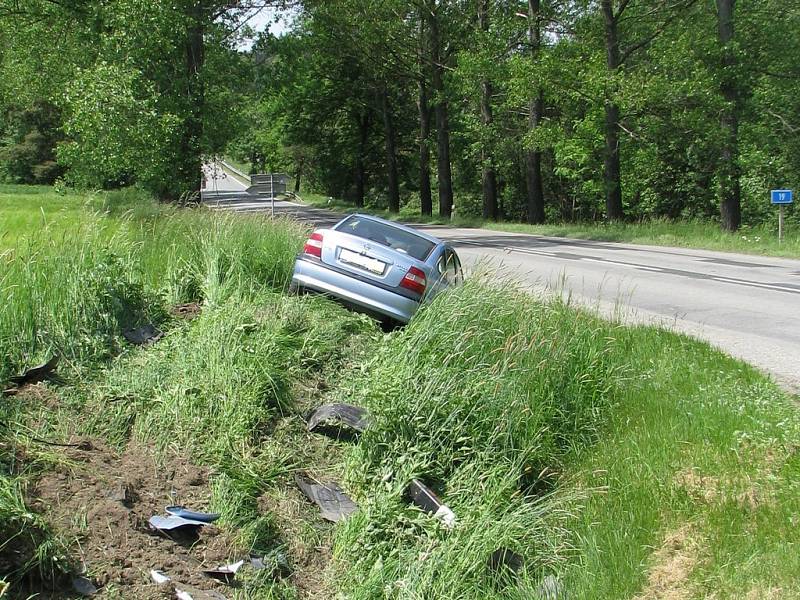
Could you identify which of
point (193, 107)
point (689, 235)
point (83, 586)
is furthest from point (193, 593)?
point (689, 235)

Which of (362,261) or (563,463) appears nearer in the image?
(563,463)

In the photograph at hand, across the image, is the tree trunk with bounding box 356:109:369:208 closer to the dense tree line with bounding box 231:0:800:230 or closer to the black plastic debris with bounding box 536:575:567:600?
the dense tree line with bounding box 231:0:800:230

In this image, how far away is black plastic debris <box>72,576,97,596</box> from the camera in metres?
4.23

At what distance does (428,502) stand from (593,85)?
21.5 metres

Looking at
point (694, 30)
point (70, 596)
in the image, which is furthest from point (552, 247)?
point (70, 596)

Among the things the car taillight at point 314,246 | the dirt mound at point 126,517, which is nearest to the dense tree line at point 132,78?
the car taillight at point 314,246

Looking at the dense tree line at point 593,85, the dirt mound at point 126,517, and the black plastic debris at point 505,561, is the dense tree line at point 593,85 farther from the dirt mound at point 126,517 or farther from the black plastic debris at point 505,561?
the black plastic debris at point 505,561

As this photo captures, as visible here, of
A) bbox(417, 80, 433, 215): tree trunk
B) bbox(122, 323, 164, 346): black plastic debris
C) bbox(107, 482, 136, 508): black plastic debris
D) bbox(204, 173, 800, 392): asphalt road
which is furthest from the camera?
bbox(417, 80, 433, 215): tree trunk

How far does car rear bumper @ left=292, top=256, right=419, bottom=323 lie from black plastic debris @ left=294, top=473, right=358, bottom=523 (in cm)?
290

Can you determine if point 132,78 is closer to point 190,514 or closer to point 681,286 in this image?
point 681,286

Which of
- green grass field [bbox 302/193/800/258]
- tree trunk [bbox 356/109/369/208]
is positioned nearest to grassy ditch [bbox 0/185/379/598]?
green grass field [bbox 302/193/800/258]

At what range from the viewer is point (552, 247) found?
21.1 m

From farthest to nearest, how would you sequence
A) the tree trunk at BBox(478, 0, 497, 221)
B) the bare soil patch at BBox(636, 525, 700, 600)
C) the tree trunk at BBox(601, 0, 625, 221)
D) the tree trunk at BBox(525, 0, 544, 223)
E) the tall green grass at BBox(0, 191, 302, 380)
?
the tree trunk at BBox(478, 0, 497, 221) → the tree trunk at BBox(525, 0, 544, 223) → the tree trunk at BBox(601, 0, 625, 221) → the tall green grass at BBox(0, 191, 302, 380) → the bare soil patch at BBox(636, 525, 700, 600)

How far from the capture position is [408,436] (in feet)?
19.9
